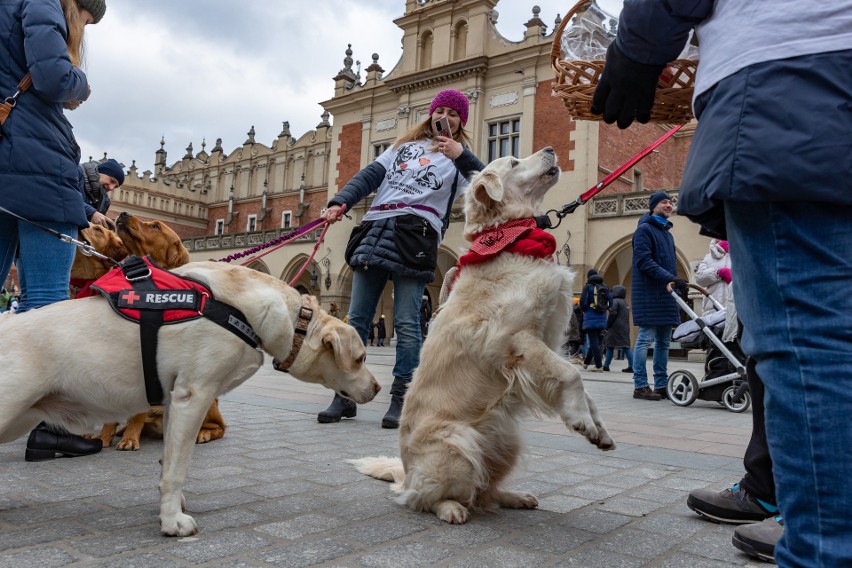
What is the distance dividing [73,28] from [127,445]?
2.42m

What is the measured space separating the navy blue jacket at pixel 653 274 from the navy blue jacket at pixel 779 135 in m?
6.96

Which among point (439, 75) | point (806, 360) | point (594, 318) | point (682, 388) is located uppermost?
point (439, 75)

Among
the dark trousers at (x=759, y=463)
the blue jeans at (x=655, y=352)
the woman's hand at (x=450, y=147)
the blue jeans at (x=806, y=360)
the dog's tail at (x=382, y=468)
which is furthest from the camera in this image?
the blue jeans at (x=655, y=352)

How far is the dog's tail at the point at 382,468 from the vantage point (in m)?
3.33

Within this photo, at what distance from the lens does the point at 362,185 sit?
530 cm

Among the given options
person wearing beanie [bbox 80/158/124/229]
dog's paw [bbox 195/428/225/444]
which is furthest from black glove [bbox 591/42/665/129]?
person wearing beanie [bbox 80/158/124/229]

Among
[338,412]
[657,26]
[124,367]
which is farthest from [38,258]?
[657,26]

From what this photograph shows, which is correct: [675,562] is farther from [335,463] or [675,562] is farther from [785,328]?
[335,463]

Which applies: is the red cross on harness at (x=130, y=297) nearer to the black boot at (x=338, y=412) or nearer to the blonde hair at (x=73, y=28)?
the blonde hair at (x=73, y=28)

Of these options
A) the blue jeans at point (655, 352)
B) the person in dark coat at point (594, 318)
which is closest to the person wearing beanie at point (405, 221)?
the blue jeans at point (655, 352)

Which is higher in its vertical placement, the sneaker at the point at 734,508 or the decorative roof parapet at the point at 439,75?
the decorative roof parapet at the point at 439,75

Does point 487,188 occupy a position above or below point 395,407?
above

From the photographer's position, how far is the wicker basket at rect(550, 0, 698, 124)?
247 centimetres

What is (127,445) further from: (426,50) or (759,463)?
(426,50)
